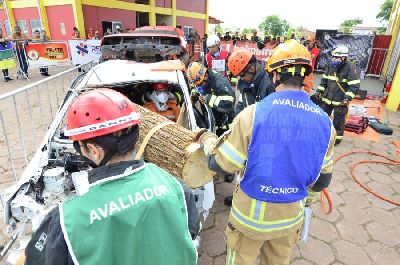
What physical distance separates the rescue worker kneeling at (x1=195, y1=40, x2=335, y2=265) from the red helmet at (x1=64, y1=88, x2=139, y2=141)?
2.66ft

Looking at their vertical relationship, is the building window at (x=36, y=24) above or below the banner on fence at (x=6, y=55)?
above

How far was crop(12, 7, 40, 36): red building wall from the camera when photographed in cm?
1623

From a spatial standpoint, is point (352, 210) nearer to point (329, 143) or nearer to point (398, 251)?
point (398, 251)

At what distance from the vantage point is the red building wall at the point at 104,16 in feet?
49.3

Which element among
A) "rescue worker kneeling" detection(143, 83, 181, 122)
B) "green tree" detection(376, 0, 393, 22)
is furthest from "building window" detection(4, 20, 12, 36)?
"green tree" detection(376, 0, 393, 22)

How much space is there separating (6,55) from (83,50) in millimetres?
2693

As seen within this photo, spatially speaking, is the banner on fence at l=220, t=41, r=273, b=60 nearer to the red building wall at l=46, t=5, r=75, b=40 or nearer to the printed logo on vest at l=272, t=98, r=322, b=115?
the red building wall at l=46, t=5, r=75, b=40

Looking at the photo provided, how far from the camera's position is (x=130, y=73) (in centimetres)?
361

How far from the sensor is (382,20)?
2474 inches

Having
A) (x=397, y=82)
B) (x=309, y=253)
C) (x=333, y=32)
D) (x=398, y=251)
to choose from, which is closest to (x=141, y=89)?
(x=309, y=253)

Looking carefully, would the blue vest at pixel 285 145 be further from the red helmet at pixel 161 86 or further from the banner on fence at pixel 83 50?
the banner on fence at pixel 83 50

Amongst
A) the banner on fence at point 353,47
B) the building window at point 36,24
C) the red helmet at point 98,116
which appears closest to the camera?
the red helmet at point 98,116

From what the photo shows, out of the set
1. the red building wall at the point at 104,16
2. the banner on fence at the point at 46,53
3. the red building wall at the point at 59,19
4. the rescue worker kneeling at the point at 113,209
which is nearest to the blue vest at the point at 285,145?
the rescue worker kneeling at the point at 113,209

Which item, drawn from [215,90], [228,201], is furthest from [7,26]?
[228,201]
